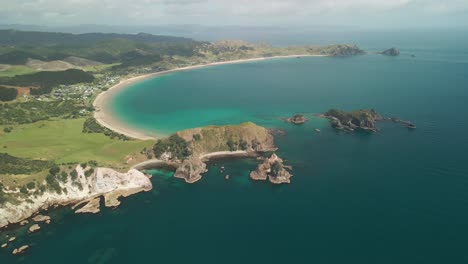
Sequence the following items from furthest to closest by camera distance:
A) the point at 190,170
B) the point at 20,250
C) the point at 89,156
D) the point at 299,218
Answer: the point at 89,156 < the point at 190,170 < the point at 299,218 < the point at 20,250

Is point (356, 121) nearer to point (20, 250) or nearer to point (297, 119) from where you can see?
point (297, 119)

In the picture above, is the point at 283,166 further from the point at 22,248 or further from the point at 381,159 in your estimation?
the point at 22,248

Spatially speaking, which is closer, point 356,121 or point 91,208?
point 91,208

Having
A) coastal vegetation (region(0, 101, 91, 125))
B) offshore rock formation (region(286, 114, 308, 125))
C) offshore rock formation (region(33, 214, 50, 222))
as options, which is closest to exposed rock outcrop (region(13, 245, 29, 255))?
offshore rock formation (region(33, 214, 50, 222))

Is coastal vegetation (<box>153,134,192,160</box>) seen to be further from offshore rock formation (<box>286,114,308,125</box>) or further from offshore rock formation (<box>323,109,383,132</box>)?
offshore rock formation (<box>323,109,383,132</box>)

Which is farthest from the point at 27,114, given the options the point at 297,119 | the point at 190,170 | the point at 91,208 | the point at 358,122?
the point at 358,122

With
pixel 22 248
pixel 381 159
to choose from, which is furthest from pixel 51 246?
pixel 381 159

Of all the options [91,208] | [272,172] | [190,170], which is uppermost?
[272,172]

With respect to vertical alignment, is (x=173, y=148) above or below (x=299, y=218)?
above
